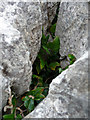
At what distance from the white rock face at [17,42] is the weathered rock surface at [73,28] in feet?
1.66

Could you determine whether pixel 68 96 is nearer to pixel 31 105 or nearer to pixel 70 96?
pixel 70 96

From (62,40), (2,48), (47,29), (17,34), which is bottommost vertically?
(2,48)

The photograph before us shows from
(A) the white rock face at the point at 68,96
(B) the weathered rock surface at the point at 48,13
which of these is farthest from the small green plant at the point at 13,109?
(B) the weathered rock surface at the point at 48,13

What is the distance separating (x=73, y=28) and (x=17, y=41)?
1.02 m

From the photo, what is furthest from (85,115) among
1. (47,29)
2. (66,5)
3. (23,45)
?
(47,29)

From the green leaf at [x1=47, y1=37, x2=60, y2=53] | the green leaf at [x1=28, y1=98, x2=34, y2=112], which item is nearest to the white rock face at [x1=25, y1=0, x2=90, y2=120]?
the green leaf at [x1=28, y1=98, x2=34, y2=112]

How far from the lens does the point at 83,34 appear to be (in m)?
2.37

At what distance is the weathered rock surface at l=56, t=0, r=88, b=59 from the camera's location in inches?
91.8

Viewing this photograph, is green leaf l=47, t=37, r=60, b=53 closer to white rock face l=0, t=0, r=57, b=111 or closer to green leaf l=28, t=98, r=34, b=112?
white rock face l=0, t=0, r=57, b=111

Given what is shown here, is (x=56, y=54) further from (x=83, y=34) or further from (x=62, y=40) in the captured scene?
(x=83, y=34)

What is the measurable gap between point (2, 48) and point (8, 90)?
0.53 m

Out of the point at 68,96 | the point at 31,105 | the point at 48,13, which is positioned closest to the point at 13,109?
the point at 31,105

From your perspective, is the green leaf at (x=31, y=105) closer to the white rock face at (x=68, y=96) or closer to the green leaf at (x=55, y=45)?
the white rock face at (x=68, y=96)

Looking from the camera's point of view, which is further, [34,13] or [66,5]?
[66,5]
